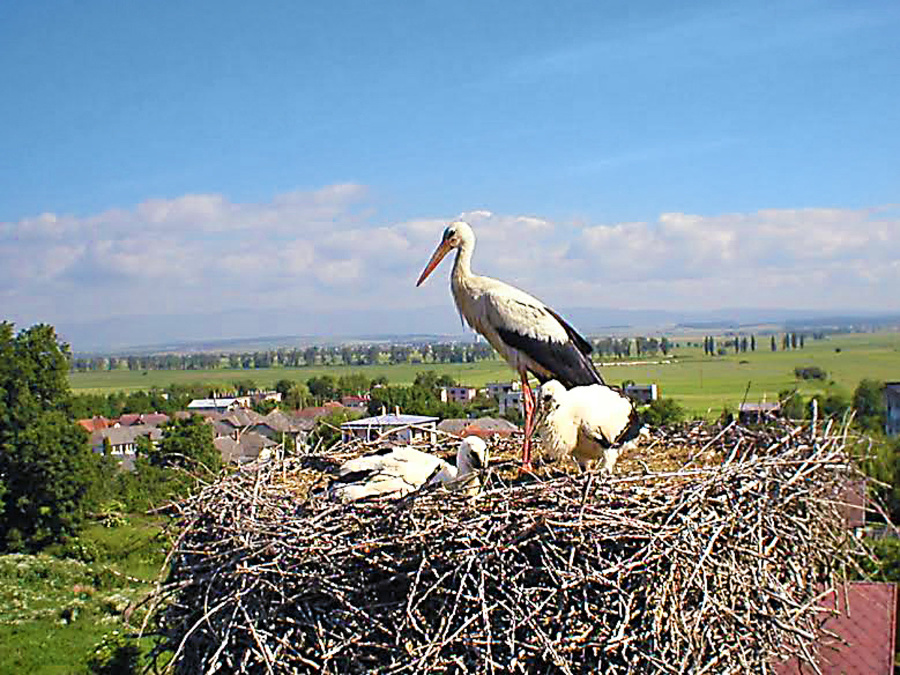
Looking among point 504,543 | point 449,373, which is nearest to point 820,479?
point 504,543

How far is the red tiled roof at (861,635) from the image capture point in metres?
4.71

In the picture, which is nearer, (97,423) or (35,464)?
(35,464)

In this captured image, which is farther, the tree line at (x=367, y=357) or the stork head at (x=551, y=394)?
the tree line at (x=367, y=357)

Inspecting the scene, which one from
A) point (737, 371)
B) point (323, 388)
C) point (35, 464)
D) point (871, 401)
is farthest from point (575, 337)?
point (323, 388)

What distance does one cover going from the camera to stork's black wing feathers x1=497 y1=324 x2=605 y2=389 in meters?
5.65

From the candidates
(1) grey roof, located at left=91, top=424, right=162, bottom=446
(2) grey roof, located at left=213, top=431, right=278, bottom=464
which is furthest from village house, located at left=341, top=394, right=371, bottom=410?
(1) grey roof, located at left=91, top=424, right=162, bottom=446

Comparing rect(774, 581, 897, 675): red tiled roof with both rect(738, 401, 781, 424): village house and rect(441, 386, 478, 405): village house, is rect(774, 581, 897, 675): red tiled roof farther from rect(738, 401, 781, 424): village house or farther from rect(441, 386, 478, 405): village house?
rect(441, 386, 478, 405): village house

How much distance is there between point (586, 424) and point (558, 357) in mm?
922

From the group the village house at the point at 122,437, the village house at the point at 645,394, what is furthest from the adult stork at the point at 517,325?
the village house at the point at 122,437

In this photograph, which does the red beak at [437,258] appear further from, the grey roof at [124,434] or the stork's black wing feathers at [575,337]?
the grey roof at [124,434]

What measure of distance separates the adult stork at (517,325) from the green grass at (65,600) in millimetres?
7436

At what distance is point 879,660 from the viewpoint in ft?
15.5

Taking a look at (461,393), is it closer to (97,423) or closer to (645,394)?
(97,423)

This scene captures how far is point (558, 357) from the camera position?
18.7 ft
